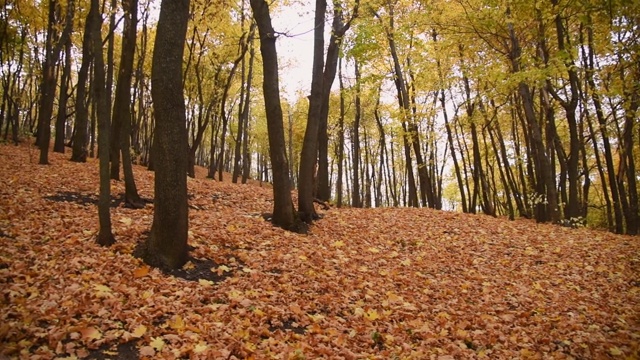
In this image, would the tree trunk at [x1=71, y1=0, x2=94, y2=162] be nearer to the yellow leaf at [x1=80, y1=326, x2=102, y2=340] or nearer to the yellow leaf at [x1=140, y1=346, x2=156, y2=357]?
the yellow leaf at [x1=80, y1=326, x2=102, y2=340]

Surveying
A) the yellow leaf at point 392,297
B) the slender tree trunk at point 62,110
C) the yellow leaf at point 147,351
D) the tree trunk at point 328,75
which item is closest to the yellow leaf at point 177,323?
the yellow leaf at point 147,351

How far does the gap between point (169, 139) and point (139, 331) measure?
2866 mm

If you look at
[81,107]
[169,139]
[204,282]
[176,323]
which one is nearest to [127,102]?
[169,139]

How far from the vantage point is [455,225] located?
12.0m

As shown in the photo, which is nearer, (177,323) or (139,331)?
(139,331)

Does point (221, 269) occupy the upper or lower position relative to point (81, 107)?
lower

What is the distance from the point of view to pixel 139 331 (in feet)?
13.4

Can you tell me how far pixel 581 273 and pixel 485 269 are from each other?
2.03 metres

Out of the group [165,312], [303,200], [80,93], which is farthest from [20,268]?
[80,93]

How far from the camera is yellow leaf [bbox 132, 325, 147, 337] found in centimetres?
405

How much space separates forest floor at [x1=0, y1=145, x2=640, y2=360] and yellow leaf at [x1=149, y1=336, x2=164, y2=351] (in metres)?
0.01

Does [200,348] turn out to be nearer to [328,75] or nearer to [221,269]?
[221,269]

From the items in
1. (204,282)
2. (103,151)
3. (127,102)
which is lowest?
(204,282)

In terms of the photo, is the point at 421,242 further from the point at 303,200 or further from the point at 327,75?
the point at 327,75
